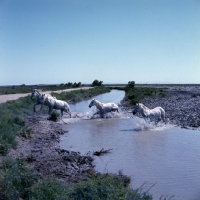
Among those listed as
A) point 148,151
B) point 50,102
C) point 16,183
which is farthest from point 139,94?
point 16,183

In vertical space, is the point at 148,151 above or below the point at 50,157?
below

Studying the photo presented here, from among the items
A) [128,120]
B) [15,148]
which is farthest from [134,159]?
[128,120]

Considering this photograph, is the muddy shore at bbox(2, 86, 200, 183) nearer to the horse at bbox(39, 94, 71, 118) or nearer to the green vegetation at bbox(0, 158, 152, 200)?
the green vegetation at bbox(0, 158, 152, 200)

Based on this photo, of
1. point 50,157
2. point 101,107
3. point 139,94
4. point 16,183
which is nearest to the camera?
point 16,183

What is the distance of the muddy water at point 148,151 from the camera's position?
864 centimetres

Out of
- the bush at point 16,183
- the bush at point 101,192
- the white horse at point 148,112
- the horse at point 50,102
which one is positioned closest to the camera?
the bush at point 101,192

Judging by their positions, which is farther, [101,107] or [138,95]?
[138,95]

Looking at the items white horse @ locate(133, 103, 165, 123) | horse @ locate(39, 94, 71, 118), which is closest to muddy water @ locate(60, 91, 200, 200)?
white horse @ locate(133, 103, 165, 123)

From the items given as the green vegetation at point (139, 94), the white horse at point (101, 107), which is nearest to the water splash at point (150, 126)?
the white horse at point (101, 107)

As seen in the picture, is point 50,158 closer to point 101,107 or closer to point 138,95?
point 101,107

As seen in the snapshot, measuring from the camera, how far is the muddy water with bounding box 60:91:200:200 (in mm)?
8641

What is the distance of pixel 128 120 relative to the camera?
2220 centimetres

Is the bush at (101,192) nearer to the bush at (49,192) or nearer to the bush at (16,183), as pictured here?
the bush at (49,192)

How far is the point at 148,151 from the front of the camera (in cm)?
1237
